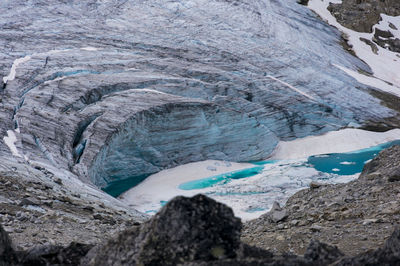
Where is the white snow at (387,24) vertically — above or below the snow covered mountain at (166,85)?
above

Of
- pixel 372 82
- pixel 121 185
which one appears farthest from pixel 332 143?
pixel 121 185

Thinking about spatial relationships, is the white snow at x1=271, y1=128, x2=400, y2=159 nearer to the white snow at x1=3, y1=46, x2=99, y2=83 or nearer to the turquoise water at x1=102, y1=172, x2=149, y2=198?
the turquoise water at x1=102, y1=172, x2=149, y2=198

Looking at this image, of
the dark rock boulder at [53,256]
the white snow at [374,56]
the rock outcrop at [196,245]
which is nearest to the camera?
the rock outcrop at [196,245]

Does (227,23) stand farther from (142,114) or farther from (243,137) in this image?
(142,114)

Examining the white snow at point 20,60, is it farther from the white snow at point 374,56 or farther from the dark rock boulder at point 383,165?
the white snow at point 374,56

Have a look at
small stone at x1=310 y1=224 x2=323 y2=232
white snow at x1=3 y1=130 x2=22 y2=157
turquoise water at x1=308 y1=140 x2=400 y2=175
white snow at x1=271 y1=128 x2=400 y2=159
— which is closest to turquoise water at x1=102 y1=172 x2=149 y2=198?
white snow at x1=3 y1=130 x2=22 y2=157

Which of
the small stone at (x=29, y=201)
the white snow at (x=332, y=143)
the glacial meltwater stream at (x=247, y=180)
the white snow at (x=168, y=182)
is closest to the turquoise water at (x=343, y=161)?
the glacial meltwater stream at (x=247, y=180)

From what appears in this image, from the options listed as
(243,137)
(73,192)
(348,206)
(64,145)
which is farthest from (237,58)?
(348,206)
